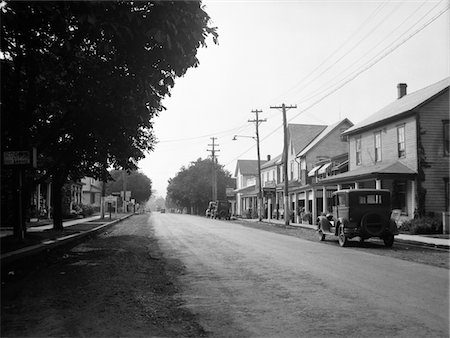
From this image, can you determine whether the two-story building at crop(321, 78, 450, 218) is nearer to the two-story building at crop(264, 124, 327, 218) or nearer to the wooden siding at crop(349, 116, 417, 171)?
the wooden siding at crop(349, 116, 417, 171)

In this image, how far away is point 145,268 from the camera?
11148 millimetres

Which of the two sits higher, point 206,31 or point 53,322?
point 206,31

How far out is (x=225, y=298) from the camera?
25.1 ft

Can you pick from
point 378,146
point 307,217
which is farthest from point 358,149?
point 307,217

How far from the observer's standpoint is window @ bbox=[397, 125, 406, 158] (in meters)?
28.8

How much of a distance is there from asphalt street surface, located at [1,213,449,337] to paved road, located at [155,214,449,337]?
0.02 meters

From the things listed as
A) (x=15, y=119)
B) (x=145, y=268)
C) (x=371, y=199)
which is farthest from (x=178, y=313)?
(x=371, y=199)

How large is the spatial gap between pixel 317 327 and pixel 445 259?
9.46 m

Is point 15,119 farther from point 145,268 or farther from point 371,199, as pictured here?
point 371,199

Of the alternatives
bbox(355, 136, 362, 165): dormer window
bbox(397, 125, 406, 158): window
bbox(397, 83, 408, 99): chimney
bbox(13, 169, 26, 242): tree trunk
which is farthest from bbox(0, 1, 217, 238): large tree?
bbox(397, 83, 408, 99): chimney

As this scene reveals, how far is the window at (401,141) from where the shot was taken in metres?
28.8

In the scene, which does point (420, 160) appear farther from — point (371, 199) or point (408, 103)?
point (371, 199)

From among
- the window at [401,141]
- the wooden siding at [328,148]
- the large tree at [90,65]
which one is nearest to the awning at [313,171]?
the wooden siding at [328,148]

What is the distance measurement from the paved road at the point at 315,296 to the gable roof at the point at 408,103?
57.1 ft
